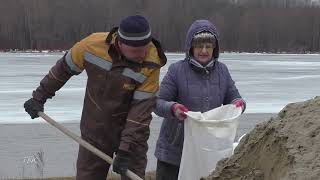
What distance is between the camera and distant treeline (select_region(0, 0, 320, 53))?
225ft

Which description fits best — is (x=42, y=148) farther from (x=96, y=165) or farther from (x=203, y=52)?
(x=203, y=52)

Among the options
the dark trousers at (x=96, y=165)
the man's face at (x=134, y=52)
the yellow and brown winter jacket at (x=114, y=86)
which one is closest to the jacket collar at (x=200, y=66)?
A: the yellow and brown winter jacket at (x=114, y=86)

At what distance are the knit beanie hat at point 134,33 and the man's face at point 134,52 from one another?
3 cm

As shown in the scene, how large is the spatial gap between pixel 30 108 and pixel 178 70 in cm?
96

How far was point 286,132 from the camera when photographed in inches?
101

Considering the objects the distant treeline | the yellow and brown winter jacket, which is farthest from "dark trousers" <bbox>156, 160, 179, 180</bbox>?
the distant treeline

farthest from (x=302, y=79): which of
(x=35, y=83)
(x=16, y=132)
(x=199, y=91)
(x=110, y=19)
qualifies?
(x=110, y=19)

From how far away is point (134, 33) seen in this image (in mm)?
3443

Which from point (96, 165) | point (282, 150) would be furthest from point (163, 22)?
point (282, 150)

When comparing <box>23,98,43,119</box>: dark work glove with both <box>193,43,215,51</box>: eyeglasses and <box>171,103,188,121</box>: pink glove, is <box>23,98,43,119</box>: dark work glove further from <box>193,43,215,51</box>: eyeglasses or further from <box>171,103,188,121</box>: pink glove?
<box>193,43,215,51</box>: eyeglasses

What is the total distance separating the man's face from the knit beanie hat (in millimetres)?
30

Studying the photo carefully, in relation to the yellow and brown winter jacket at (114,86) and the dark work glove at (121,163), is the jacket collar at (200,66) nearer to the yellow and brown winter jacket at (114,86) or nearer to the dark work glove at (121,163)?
the yellow and brown winter jacket at (114,86)

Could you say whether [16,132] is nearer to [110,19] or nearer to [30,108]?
[30,108]

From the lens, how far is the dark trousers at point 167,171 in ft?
12.9
